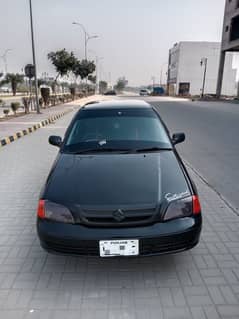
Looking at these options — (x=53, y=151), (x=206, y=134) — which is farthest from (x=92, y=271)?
(x=206, y=134)

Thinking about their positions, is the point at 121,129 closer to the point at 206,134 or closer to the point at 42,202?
the point at 42,202

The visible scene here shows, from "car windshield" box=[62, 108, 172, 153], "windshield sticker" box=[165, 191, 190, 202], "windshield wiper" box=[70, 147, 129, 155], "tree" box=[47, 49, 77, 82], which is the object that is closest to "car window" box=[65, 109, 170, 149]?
"car windshield" box=[62, 108, 172, 153]

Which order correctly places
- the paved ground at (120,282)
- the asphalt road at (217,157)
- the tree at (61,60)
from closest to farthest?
1. the paved ground at (120,282)
2. the asphalt road at (217,157)
3. the tree at (61,60)

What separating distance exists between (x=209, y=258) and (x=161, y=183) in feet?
3.39

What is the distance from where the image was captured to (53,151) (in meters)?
7.79

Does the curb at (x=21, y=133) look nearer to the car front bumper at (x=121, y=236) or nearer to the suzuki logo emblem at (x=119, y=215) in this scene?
the car front bumper at (x=121, y=236)

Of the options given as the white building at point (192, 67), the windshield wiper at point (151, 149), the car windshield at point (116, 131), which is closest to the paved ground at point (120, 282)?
the windshield wiper at point (151, 149)

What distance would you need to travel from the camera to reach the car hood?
236 centimetres

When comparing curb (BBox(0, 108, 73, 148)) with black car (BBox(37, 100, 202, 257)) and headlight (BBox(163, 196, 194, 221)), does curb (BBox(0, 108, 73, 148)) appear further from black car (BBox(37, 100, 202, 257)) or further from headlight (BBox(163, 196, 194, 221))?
headlight (BBox(163, 196, 194, 221))

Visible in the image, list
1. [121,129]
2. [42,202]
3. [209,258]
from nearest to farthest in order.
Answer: [42,202], [209,258], [121,129]

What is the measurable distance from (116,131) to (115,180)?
117 cm

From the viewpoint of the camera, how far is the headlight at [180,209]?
92.3 inches

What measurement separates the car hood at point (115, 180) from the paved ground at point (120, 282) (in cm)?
79

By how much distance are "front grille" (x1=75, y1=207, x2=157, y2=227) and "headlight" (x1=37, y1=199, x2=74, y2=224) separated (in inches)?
4.3
